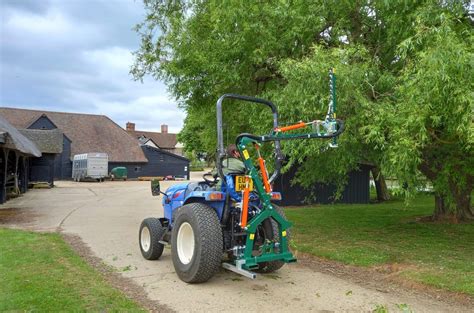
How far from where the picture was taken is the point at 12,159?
77.8 feet

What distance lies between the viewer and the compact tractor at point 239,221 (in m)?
5.42

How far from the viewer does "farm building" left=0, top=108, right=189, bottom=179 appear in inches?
1767

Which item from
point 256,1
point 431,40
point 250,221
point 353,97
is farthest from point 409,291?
point 256,1

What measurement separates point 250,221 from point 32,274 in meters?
3.13

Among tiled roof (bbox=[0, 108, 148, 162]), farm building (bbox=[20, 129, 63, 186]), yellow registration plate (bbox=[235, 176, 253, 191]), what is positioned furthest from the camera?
tiled roof (bbox=[0, 108, 148, 162])

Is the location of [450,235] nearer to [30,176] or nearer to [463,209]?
[463,209]

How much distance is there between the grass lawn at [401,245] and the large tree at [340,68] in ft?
3.62

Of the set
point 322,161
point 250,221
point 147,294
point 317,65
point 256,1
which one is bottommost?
point 147,294

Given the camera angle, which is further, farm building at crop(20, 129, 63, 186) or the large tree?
farm building at crop(20, 129, 63, 186)

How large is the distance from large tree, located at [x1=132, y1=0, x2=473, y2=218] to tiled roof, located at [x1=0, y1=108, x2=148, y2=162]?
1436 inches

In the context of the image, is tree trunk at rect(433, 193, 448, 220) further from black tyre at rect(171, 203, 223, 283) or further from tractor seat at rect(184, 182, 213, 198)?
black tyre at rect(171, 203, 223, 283)

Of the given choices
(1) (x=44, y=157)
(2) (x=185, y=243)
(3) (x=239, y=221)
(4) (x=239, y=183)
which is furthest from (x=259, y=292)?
(1) (x=44, y=157)

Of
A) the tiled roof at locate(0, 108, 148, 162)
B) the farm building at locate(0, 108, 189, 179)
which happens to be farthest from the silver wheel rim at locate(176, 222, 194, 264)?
the tiled roof at locate(0, 108, 148, 162)

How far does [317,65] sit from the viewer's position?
6262mm
